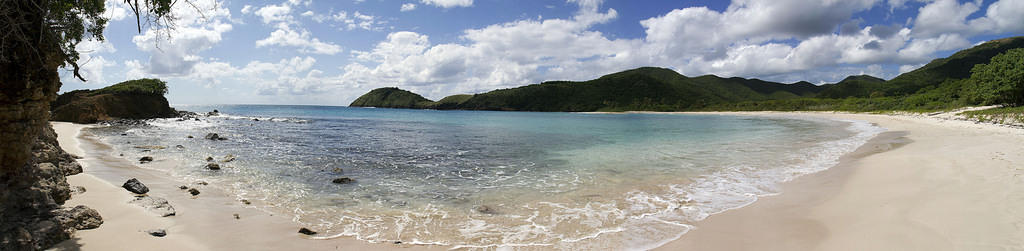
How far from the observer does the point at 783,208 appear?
24.8 feet

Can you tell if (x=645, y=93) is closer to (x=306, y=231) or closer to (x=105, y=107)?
(x=105, y=107)

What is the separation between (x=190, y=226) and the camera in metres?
6.20

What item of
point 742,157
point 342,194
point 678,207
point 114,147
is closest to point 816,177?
point 742,157

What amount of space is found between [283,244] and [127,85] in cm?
4994

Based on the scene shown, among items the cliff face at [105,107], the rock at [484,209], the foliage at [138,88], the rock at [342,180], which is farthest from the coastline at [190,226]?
the foliage at [138,88]

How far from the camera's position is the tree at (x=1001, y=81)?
34438mm

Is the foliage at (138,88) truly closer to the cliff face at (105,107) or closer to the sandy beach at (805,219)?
the cliff face at (105,107)

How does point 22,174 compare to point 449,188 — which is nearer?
point 22,174

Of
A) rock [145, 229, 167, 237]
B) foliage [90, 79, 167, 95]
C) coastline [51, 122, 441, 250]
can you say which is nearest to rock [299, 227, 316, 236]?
coastline [51, 122, 441, 250]

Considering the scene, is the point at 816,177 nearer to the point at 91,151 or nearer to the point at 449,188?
the point at 449,188

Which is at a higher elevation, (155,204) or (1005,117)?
(1005,117)

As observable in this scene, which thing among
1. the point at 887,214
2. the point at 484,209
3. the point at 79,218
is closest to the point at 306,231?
the point at 79,218

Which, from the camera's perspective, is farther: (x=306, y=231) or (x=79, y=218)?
A: (x=306, y=231)

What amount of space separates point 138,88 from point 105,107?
6355 millimetres
